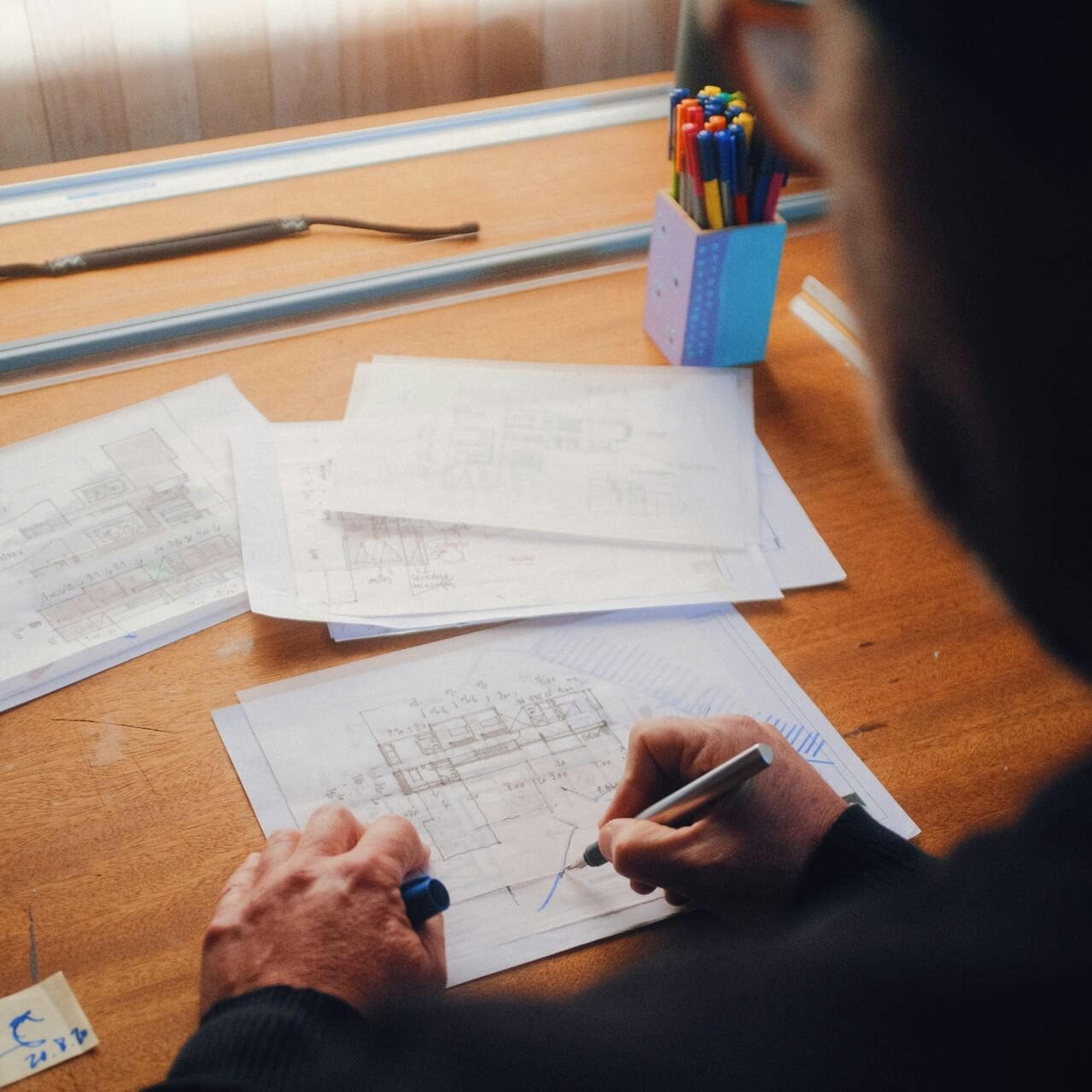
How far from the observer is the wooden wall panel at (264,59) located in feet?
5.30

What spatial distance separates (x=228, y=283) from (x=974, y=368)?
962 millimetres

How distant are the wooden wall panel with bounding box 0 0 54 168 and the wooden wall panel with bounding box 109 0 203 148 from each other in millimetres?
117

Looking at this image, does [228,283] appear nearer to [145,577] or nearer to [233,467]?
[233,467]

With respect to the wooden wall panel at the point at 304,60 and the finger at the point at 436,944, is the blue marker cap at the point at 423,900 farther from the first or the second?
the wooden wall panel at the point at 304,60

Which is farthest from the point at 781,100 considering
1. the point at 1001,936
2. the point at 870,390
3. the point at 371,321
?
the point at 371,321

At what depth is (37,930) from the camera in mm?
665

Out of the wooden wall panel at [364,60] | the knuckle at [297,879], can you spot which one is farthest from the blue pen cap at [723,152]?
the wooden wall panel at [364,60]

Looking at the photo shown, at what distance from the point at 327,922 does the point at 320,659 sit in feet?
0.74

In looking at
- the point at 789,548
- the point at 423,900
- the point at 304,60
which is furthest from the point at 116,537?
the point at 304,60

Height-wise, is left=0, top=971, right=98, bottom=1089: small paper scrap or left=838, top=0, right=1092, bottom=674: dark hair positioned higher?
left=838, top=0, right=1092, bottom=674: dark hair

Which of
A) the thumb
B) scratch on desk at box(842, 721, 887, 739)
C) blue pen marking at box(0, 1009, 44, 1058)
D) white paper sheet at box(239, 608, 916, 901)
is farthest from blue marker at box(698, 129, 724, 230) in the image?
blue pen marking at box(0, 1009, 44, 1058)

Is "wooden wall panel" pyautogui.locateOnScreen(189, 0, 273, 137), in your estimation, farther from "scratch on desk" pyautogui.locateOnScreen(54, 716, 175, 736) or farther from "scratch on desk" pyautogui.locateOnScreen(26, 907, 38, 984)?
"scratch on desk" pyautogui.locateOnScreen(26, 907, 38, 984)

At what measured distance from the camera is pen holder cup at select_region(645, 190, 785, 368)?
1.04 meters

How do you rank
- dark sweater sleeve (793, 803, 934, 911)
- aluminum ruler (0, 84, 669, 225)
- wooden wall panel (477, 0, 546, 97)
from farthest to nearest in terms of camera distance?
1. wooden wall panel (477, 0, 546, 97)
2. aluminum ruler (0, 84, 669, 225)
3. dark sweater sleeve (793, 803, 934, 911)
